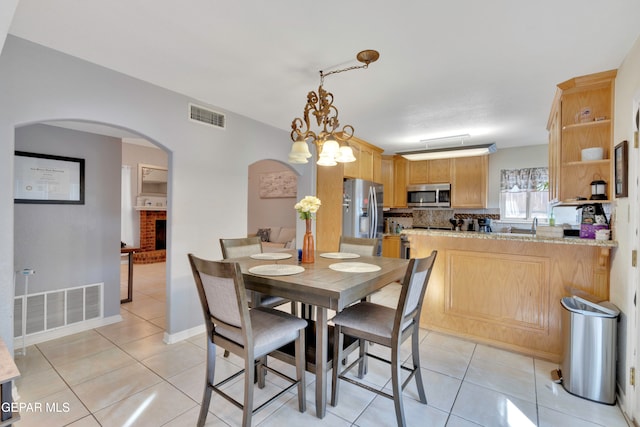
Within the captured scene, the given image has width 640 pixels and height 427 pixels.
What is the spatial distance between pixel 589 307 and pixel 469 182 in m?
3.52

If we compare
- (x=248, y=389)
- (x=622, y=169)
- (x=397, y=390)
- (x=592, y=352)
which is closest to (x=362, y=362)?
(x=397, y=390)

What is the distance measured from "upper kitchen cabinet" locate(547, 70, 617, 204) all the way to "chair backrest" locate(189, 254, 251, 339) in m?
2.85

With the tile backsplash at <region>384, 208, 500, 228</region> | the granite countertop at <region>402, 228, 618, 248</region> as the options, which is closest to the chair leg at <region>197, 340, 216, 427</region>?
the granite countertop at <region>402, 228, 618, 248</region>

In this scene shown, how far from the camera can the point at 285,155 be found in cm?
421

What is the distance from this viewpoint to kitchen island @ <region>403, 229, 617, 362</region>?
2.50 metres

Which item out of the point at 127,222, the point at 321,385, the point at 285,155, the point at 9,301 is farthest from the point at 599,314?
the point at 127,222

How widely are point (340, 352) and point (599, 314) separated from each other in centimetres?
179

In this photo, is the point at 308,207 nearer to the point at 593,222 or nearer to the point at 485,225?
the point at 593,222

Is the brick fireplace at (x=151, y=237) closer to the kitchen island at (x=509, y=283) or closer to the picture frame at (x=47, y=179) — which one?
the picture frame at (x=47, y=179)

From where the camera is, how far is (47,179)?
3.08 meters

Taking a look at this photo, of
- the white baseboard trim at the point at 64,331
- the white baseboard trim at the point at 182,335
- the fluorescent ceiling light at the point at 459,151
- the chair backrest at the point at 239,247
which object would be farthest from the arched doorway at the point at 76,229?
the fluorescent ceiling light at the point at 459,151

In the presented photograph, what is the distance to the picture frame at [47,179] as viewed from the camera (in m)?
2.94

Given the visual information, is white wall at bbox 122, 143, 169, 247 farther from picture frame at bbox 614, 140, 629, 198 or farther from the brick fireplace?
picture frame at bbox 614, 140, 629, 198

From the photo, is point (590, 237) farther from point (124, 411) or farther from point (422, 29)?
point (124, 411)
